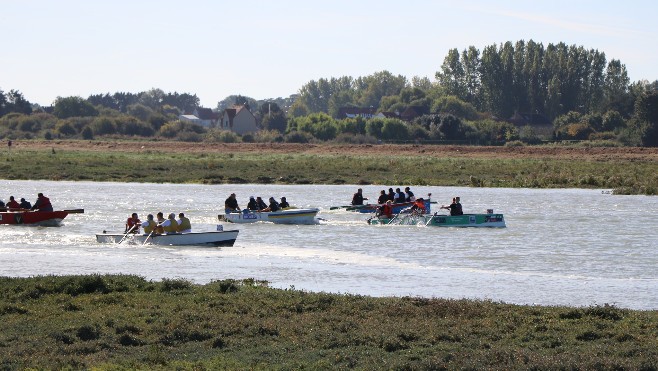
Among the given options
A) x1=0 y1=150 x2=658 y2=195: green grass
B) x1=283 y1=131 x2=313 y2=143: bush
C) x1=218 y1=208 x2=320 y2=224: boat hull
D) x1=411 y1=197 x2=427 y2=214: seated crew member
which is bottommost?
x1=218 y1=208 x2=320 y2=224: boat hull

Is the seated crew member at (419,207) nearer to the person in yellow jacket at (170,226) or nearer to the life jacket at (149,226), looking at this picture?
the person in yellow jacket at (170,226)

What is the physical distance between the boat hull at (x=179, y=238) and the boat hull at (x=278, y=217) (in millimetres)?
7694

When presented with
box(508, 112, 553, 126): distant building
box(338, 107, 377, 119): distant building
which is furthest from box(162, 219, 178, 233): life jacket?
box(338, 107, 377, 119): distant building

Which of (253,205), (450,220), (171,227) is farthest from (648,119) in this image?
(171,227)

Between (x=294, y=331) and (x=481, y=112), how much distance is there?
141051 millimetres

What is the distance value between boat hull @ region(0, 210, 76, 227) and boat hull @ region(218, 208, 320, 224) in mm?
6051

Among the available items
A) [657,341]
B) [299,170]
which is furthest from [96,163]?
[657,341]

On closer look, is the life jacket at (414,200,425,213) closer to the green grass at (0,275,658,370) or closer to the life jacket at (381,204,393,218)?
the life jacket at (381,204,393,218)

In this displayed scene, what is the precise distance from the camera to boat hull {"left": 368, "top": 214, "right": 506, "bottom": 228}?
1582 inches

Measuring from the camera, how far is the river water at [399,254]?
25875 mm

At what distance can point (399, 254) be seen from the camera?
32.8 meters

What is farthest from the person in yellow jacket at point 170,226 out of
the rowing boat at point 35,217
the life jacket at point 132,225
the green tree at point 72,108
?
the green tree at point 72,108

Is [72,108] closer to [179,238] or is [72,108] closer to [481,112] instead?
[481,112]

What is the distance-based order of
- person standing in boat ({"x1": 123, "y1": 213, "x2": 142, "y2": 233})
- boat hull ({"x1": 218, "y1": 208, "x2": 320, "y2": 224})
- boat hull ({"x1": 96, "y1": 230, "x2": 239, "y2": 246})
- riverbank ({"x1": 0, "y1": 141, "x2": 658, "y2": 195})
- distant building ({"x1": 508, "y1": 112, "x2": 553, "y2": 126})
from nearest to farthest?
boat hull ({"x1": 96, "y1": 230, "x2": 239, "y2": 246}) < person standing in boat ({"x1": 123, "y1": 213, "x2": 142, "y2": 233}) < boat hull ({"x1": 218, "y1": 208, "x2": 320, "y2": 224}) < riverbank ({"x1": 0, "y1": 141, "x2": 658, "y2": 195}) < distant building ({"x1": 508, "y1": 112, "x2": 553, "y2": 126})
